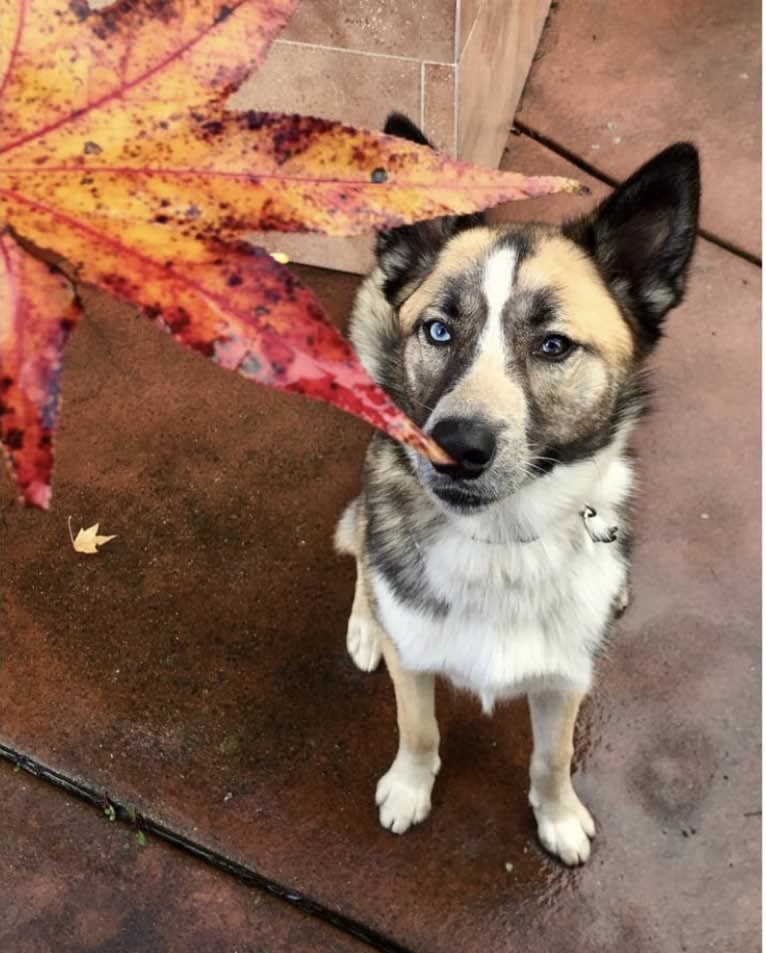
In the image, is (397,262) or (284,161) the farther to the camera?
(397,262)

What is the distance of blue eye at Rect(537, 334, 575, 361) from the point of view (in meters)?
1.58

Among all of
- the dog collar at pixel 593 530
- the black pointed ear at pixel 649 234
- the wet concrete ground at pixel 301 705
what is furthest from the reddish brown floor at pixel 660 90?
the dog collar at pixel 593 530

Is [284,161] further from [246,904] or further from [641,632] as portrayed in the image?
[641,632]

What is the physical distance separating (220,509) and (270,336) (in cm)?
219

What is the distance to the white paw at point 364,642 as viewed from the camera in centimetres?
238

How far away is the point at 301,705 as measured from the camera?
237 centimetres

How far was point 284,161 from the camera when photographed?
62 centimetres

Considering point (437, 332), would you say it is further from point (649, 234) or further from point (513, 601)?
point (513, 601)

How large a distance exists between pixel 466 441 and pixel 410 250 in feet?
1.65

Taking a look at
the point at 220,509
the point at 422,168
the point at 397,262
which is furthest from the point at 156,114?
the point at 220,509

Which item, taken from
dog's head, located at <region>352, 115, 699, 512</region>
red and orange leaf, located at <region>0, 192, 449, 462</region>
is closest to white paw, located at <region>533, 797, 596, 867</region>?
dog's head, located at <region>352, 115, 699, 512</region>

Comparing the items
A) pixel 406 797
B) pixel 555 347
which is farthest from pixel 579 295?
pixel 406 797

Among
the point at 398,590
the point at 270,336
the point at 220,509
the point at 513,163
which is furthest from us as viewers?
the point at 513,163

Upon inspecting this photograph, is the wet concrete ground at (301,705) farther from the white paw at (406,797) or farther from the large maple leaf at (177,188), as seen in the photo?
the large maple leaf at (177,188)
